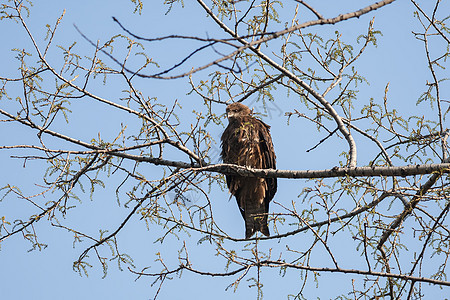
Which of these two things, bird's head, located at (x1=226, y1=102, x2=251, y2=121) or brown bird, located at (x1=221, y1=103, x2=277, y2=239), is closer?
brown bird, located at (x1=221, y1=103, x2=277, y2=239)

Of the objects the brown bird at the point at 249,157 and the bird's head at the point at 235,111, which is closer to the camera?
the brown bird at the point at 249,157

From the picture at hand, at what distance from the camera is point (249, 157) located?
5.77 metres

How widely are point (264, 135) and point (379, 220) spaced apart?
2.10 m

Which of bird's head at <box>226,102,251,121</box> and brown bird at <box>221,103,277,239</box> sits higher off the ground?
bird's head at <box>226,102,251,121</box>

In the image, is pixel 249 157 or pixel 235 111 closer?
pixel 249 157

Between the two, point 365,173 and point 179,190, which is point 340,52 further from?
point 179,190

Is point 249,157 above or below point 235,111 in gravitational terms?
below

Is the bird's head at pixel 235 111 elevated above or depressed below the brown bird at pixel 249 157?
above

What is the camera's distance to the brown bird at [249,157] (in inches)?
224

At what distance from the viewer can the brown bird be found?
5.69 m

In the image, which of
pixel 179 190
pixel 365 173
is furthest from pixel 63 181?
pixel 365 173

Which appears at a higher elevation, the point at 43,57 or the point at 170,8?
the point at 170,8

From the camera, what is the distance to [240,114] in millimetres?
5914

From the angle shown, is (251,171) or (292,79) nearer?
(292,79)
